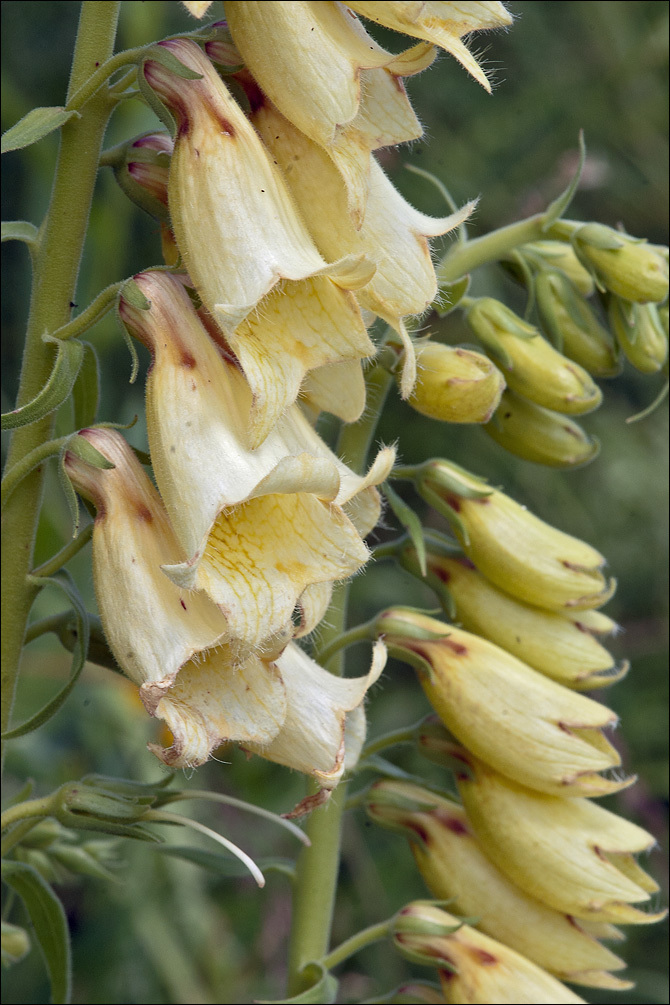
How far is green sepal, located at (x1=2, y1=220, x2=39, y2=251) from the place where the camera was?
29.6 inches

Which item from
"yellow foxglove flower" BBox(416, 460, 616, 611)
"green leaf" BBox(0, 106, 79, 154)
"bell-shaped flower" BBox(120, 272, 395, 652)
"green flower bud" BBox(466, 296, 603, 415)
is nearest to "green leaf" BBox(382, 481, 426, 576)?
"yellow foxglove flower" BBox(416, 460, 616, 611)

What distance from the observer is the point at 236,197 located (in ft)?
2.10

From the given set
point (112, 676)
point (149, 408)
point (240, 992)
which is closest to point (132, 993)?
point (240, 992)

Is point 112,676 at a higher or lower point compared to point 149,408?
lower

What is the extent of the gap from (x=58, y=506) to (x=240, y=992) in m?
0.73

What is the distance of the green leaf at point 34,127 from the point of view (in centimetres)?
68

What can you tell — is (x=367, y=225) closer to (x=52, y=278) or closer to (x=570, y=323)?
(x=52, y=278)

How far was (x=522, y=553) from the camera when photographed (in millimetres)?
999

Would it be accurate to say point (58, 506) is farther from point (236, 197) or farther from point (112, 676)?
point (236, 197)

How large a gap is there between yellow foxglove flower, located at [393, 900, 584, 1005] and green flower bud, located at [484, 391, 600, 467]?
0.41 meters

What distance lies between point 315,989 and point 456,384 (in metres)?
0.49

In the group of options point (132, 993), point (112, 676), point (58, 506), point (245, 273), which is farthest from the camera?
point (112, 676)

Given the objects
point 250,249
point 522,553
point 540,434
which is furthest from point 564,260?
point 250,249

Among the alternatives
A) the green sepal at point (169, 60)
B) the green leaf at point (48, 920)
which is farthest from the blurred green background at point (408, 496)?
the green sepal at point (169, 60)
